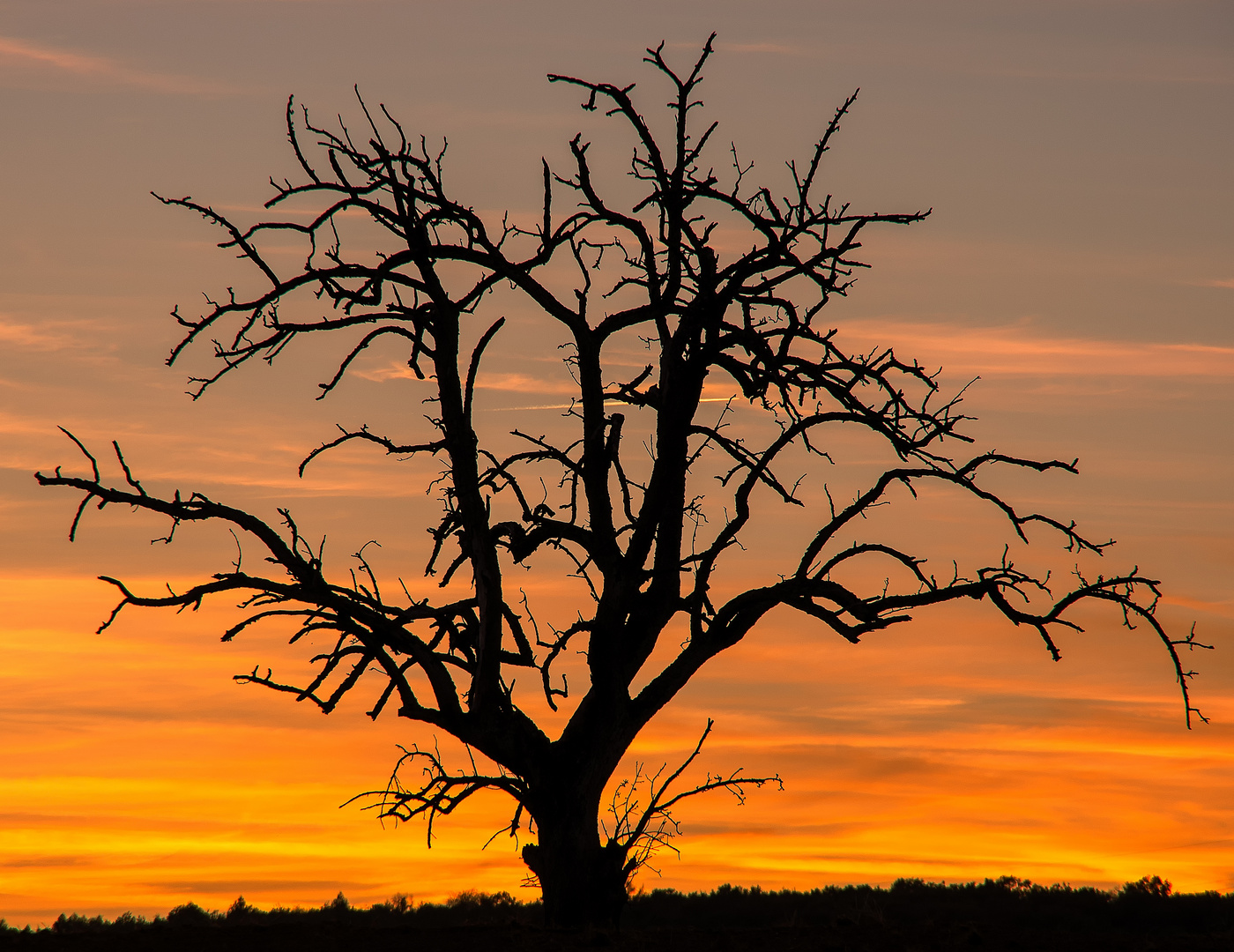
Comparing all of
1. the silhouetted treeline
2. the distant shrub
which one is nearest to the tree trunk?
the silhouetted treeline

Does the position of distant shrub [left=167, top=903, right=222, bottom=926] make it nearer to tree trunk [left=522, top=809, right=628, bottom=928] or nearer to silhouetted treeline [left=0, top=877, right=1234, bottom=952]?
silhouetted treeline [left=0, top=877, right=1234, bottom=952]

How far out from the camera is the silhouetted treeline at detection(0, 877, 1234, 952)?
10.8 metres

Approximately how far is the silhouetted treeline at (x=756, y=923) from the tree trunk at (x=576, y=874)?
407 mm

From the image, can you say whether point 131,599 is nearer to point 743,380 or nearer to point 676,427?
point 676,427

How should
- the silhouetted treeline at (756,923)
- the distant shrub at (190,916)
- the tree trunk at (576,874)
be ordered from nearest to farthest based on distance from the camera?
the silhouetted treeline at (756,923), the tree trunk at (576,874), the distant shrub at (190,916)

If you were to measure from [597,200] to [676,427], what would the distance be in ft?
8.59

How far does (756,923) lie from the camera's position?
23609mm

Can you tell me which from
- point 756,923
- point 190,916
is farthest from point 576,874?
point 756,923

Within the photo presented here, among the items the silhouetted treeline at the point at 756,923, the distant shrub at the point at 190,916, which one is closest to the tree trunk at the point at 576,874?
the silhouetted treeline at the point at 756,923

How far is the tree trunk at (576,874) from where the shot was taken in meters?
12.0

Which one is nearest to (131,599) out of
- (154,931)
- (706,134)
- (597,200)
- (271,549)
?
(271,549)

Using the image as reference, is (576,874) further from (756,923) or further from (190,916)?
(756,923)

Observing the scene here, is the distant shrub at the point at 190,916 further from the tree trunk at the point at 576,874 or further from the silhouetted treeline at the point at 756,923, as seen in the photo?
the tree trunk at the point at 576,874

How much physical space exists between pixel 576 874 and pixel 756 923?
13.0 metres
